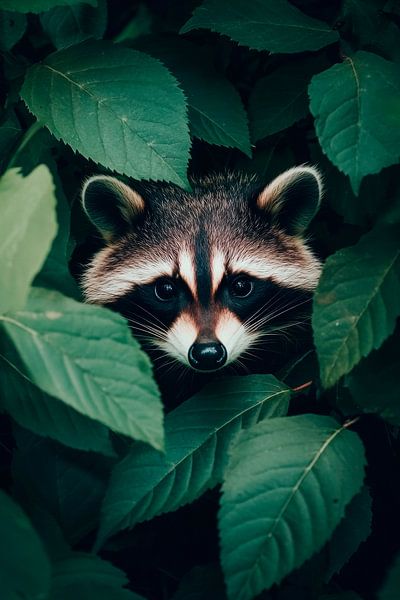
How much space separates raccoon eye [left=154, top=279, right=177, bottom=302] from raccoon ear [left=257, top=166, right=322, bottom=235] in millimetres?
570

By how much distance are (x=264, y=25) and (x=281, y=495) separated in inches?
71.7

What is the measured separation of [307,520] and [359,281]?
0.78 m

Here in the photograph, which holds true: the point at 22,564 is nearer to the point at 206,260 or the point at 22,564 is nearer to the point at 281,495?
the point at 281,495

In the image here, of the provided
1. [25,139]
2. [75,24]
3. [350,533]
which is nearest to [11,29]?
[75,24]

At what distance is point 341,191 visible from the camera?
3.01m

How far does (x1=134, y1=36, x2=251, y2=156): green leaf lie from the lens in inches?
121

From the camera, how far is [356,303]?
2.37 metres

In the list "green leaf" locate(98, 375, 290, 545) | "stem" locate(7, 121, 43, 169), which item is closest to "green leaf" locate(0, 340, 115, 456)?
"green leaf" locate(98, 375, 290, 545)

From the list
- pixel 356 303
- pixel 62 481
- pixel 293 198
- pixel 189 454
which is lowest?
pixel 62 481

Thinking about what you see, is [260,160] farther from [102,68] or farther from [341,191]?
[102,68]

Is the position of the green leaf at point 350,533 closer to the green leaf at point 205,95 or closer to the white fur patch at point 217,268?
the white fur patch at point 217,268

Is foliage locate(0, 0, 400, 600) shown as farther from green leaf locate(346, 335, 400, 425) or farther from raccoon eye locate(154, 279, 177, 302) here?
raccoon eye locate(154, 279, 177, 302)

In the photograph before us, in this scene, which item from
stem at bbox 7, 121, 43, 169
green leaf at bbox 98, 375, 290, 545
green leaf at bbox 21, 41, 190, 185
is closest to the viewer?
green leaf at bbox 98, 375, 290, 545

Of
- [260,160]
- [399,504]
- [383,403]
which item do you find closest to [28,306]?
[383,403]
